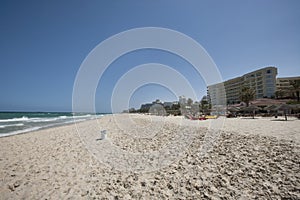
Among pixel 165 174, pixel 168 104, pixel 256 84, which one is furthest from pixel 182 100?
pixel 165 174

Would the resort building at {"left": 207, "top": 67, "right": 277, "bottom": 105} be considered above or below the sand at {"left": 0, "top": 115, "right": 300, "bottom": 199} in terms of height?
above

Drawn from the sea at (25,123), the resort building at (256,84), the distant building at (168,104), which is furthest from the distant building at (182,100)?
the sea at (25,123)

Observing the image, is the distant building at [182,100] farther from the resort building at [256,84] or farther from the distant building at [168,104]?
the resort building at [256,84]

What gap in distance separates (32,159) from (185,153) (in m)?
5.21

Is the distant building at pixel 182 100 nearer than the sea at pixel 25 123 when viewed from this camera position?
No

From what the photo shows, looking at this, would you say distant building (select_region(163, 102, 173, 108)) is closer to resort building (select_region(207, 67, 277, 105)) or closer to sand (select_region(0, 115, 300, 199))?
resort building (select_region(207, 67, 277, 105))

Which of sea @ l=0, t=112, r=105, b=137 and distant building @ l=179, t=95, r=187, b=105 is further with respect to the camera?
distant building @ l=179, t=95, r=187, b=105

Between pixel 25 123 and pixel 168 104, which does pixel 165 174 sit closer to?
pixel 25 123

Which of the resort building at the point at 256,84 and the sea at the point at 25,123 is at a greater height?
the resort building at the point at 256,84

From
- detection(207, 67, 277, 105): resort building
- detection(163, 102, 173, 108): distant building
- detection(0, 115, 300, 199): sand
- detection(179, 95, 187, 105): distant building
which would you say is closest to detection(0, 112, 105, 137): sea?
detection(0, 115, 300, 199): sand

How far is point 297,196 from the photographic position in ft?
8.84

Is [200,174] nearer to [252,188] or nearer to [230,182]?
[230,182]

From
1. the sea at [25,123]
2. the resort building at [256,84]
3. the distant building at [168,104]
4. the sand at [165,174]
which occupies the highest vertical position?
the resort building at [256,84]

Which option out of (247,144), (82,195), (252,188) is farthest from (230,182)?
(82,195)
